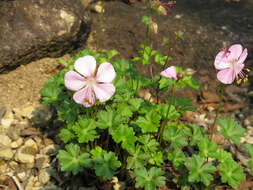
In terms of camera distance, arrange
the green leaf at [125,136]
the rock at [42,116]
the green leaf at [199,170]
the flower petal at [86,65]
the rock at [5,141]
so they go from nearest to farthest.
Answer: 1. the flower petal at [86,65]
2. the green leaf at [199,170]
3. the green leaf at [125,136]
4. the rock at [5,141]
5. the rock at [42,116]

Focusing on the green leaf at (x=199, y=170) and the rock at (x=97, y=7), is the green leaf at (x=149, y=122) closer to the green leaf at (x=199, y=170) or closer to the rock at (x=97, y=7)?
the green leaf at (x=199, y=170)

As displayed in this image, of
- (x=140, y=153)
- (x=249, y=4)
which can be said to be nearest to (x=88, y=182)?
(x=140, y=153)

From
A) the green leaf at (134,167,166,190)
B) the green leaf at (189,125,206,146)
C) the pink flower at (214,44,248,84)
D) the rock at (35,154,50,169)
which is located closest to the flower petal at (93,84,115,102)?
the green leaf at (134,167,166,190)

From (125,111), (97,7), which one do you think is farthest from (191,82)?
(97,7)

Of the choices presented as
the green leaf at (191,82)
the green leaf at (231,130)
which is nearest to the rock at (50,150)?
the green leaf at (191,82)

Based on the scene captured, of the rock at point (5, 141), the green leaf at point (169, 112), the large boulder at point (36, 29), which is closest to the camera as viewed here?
the green leaf at point (169, 112)

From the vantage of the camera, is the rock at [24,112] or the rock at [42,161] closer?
the rock at [42,161]

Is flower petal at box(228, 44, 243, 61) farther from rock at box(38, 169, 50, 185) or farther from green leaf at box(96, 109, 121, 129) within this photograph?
rock at box(38, 169, 50, 185)

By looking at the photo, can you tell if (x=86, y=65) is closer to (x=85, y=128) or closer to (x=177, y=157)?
(x=85, y=128)
